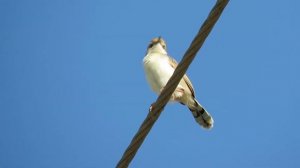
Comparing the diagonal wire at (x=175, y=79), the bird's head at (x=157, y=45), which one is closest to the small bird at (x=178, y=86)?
the bird's head at (x=157, y=45)

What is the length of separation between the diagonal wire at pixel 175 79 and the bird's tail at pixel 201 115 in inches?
169

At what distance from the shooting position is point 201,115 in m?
8.59

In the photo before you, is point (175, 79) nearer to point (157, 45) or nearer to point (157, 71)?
point (157, 71)

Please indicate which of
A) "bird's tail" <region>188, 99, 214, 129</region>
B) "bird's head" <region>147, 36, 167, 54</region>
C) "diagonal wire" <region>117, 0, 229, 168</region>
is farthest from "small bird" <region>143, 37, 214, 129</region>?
"diagonal wire" <region>117, 0, 229, 168</region>

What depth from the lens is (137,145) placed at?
412 centimetres

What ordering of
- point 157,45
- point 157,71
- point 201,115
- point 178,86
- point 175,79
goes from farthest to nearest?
1. point 157,45
2. point 201,115
3. point 157,71
4. point 178,86
5. point 175,79

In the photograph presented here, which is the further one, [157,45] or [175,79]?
[157,45]

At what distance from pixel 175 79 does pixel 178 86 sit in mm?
4231

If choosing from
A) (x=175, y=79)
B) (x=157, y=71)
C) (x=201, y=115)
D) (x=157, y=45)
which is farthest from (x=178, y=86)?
(x=175, y=79)

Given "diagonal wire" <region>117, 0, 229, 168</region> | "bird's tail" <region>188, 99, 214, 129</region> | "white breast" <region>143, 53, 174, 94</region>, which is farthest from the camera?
"bird's tail" <region>188, 99, 214, 129</region>

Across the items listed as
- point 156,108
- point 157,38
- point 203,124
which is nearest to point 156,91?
point 203,124

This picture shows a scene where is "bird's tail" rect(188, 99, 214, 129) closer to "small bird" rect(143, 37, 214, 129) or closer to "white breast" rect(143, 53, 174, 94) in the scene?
"small bird" rect(143, 37, 214, 129)

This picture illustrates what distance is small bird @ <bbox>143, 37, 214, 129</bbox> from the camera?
8375 millimetres

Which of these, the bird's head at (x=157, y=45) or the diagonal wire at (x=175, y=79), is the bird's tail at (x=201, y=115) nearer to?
the bird's head at (x=157, y=45)
